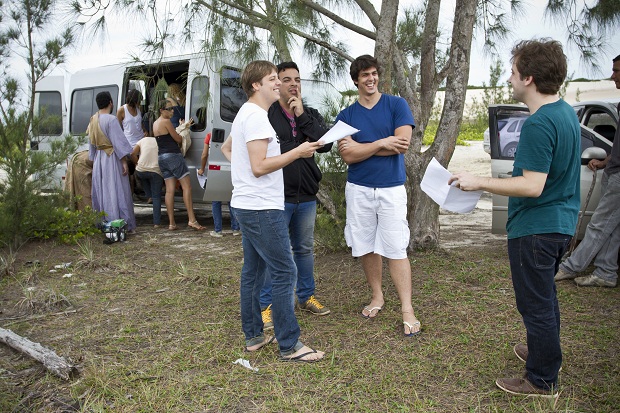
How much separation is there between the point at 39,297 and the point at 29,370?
1528 millimetres

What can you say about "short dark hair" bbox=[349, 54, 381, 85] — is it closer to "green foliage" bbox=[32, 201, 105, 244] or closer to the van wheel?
the van wheel

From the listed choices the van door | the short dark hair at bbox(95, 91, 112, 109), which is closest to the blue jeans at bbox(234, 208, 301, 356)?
the van door

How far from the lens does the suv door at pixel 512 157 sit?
18.0ft

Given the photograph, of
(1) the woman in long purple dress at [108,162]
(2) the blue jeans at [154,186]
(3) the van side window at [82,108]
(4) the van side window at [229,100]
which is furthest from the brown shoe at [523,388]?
(3) the van side window at [82,108]

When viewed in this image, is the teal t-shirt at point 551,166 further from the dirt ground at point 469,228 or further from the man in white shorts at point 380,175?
the dirt ground at point 469,228

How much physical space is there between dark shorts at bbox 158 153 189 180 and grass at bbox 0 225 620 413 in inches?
83.1

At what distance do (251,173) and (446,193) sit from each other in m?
1.07

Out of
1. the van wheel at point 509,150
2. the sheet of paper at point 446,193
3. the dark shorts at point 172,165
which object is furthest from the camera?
the dark shorts at point 172,165

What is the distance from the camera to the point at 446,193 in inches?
122

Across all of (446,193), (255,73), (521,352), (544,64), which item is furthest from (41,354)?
(544,64)

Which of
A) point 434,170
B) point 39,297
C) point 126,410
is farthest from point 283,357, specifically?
point 39,297

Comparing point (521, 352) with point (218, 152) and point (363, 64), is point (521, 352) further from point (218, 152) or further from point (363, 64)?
point (218, 152)

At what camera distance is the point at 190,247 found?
719 centimetres

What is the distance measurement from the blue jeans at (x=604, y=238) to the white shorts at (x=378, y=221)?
1.92 metres
